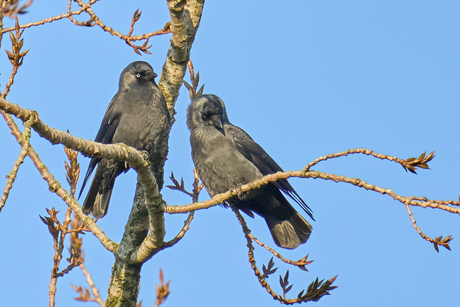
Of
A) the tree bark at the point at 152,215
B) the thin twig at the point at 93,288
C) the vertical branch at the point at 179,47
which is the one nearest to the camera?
the thin twig at the point at 93,288

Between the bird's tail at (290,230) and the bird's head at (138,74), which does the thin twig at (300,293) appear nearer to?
the bird's tail at (290,230)

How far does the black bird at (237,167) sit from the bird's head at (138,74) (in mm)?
546

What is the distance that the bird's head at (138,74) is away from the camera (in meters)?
5.80

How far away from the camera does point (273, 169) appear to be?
590 centimetres

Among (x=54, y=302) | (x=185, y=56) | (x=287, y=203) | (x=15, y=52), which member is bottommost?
(x=54, y=302)

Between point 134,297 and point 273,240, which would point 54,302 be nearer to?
point 134,297

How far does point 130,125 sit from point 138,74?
668mm

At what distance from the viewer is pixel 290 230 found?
19.3 feet

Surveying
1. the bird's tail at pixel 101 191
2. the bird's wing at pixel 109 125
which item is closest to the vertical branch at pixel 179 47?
the bird's wing at pixel 109 125

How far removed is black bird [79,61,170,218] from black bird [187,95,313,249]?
0.45 metres

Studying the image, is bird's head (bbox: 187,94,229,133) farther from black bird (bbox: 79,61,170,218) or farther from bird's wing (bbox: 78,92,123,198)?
bird's wing (bbox: 78,92,123,198)

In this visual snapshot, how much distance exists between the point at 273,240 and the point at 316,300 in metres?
2.23

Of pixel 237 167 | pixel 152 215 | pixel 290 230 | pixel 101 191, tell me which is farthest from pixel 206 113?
pixel 152 215

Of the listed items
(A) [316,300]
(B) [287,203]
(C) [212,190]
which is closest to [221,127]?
(C) [212,190]
